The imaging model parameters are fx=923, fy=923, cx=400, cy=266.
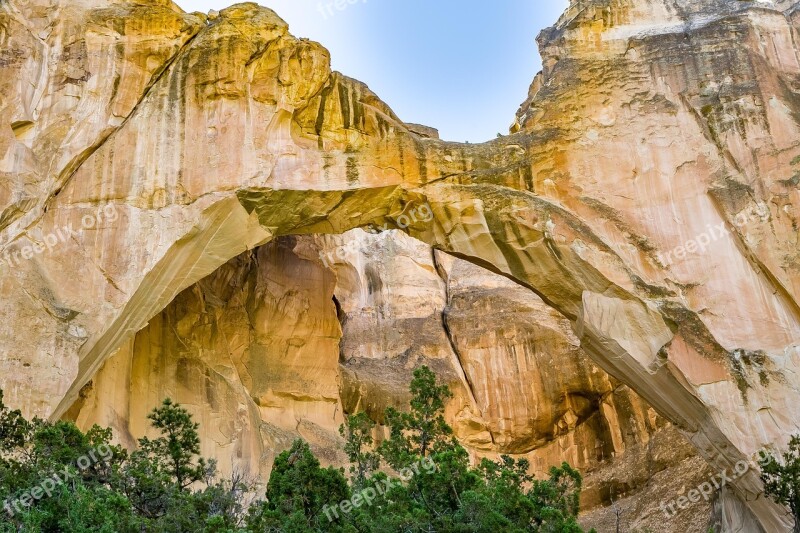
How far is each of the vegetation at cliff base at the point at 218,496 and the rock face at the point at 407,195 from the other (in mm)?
2112

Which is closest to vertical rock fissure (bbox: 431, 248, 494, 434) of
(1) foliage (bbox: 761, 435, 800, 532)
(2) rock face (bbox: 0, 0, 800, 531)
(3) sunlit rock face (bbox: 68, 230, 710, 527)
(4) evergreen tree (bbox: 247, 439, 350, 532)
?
(3) sunlit rock face (bbox: 68, 230, 710, 527)

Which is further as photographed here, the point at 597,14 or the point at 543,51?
the point at 543,51

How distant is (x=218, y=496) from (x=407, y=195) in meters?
7.76

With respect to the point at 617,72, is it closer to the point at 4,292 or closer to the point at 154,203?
the point at 154,203

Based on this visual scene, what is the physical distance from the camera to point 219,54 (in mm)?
19125

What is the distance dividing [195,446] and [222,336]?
872 centimetres

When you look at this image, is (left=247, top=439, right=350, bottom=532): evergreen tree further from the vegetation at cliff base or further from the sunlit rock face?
the sunlit rock face

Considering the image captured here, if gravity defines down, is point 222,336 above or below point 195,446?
above

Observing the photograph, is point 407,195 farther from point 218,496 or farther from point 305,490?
point 218,496

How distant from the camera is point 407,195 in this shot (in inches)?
758

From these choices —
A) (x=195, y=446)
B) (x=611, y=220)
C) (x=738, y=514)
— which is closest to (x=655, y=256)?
(x=611, y=220)

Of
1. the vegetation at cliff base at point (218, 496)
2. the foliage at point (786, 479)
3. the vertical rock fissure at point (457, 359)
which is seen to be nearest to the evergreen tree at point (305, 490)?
the vegetation at cliff base at point (218, 496)

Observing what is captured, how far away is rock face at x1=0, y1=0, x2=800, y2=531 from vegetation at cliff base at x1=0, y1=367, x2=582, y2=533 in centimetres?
A: 211

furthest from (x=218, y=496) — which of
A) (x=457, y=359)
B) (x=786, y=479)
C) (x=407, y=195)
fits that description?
(x=457, y=359)
